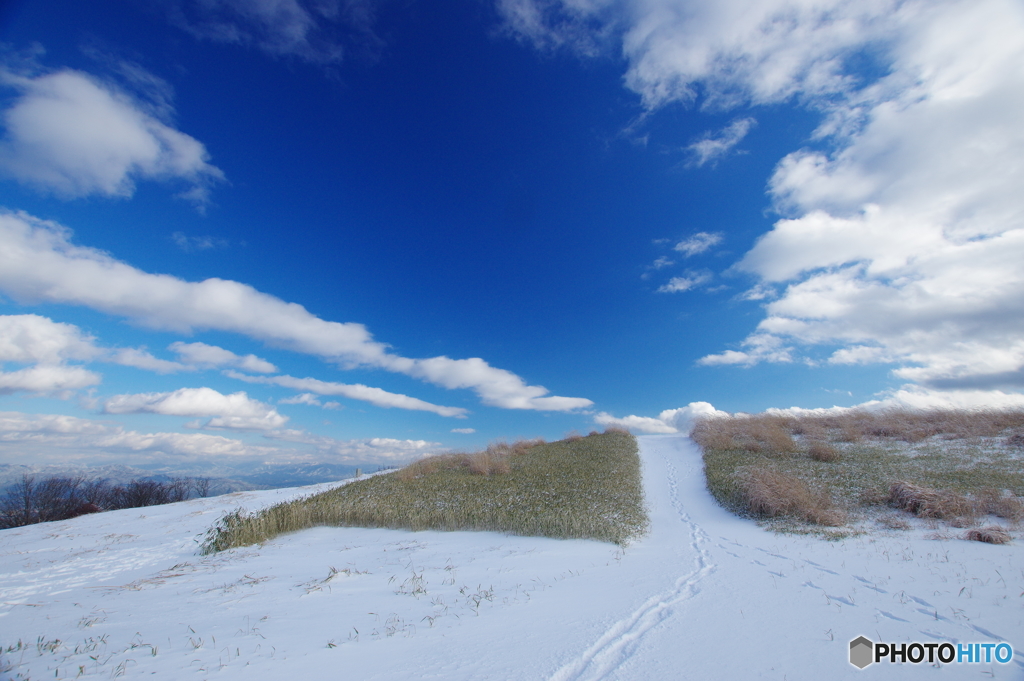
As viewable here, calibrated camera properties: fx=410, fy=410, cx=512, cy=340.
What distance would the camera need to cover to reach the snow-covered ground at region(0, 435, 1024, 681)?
4.41m

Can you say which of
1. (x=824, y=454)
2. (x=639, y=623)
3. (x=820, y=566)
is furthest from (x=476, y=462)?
(x=639, y=623)

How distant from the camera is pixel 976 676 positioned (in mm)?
3971

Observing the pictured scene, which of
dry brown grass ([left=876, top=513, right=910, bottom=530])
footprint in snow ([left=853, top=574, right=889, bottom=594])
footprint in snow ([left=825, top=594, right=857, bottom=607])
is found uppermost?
footprint in snow ([left=825, top=594, right=857, bottom=607])

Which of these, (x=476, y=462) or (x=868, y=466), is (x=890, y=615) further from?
(x=476, y=462)

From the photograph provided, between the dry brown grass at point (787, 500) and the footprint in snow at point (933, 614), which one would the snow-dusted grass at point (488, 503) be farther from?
the footprint in snow at point (933, 614)

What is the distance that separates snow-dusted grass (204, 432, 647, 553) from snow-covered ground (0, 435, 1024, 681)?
40.5 inches

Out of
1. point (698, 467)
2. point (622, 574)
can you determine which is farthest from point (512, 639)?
point (698, 467)

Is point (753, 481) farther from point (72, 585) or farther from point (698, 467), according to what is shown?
point (72, 585)

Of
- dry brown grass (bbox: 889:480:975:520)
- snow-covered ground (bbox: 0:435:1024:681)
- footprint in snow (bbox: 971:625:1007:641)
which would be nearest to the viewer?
snow-covered ground (bbox: 0:435:1024:681)

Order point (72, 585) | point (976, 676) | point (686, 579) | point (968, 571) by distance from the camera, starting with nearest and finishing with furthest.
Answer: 1. point (976, 676)
2. point (968, 571)
3. point (686, 579)
4. point (72, 585)

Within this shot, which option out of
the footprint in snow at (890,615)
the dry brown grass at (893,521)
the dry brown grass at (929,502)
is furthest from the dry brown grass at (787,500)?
the footprint in snow at (890,615)

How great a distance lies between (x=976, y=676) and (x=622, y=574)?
4.79 metres

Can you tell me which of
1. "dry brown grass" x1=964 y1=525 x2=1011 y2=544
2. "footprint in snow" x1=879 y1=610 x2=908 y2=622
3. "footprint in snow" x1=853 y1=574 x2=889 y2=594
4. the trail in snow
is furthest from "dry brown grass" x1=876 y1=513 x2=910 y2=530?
"footprint in snow" x1=879 y1=610 x2=908 y2=622

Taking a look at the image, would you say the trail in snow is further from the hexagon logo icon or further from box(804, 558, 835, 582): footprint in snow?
→ the hexagon logo icon
